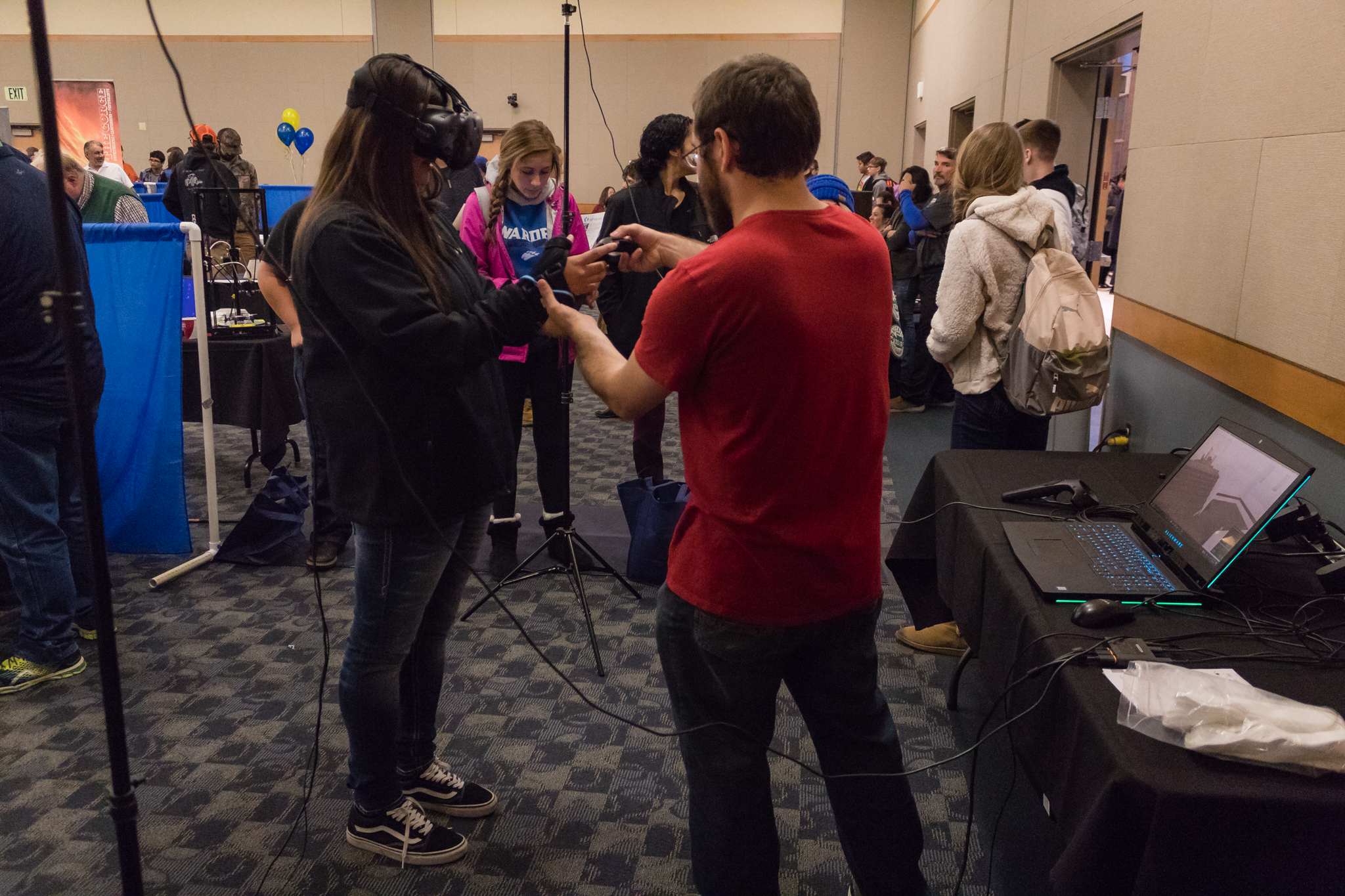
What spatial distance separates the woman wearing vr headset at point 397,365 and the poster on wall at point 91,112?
44.7ft

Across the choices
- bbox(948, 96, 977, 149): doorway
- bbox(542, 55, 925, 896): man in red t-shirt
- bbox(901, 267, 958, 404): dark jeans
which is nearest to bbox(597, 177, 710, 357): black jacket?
bbox(542, 55, 925, 896): man in red t-shirt

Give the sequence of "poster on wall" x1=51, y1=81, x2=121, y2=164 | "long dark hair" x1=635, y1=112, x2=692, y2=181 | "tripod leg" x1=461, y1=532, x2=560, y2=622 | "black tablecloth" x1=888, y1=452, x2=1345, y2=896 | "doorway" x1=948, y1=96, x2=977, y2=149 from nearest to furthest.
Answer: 1. "black tablecloth" x1=888, y1=452, x2=1345, y2=896
2. "tripod leg" x1=461, y1=532, x2=560, y2=622
3. "long dark hair" x1=635, y1=112, x2=692, y2=181
4. "doorway" x1=948, y1=96, x2=977, y2=149
5. "poster on wall" x1=51, y1=81, x2=121, y2=164

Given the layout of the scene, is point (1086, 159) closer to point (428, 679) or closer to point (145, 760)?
point (428, 679)

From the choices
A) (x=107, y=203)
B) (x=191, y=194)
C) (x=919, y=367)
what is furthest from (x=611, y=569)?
(x=191, y=194)

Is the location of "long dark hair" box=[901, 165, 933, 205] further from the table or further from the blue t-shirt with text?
the table

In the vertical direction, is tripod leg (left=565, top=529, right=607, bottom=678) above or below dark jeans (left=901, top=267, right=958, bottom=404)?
below

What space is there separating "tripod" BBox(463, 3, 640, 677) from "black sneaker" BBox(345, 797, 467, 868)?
0.65 m

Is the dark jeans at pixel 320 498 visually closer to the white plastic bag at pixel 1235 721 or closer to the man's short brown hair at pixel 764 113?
the man's short brown hair at pixel 764 113

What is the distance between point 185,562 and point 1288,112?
11.2 feet

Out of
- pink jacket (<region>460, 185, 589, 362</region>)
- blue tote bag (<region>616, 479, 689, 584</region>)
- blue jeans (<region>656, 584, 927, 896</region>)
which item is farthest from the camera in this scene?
blue tote bag (<region>616, 479, 689, 584</region>)

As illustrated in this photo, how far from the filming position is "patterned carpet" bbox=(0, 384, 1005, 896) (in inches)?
69.0

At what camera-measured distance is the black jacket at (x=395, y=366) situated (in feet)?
4.60

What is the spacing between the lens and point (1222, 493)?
1.51 m

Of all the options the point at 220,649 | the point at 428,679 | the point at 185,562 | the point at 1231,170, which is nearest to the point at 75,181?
the point at 185,562
